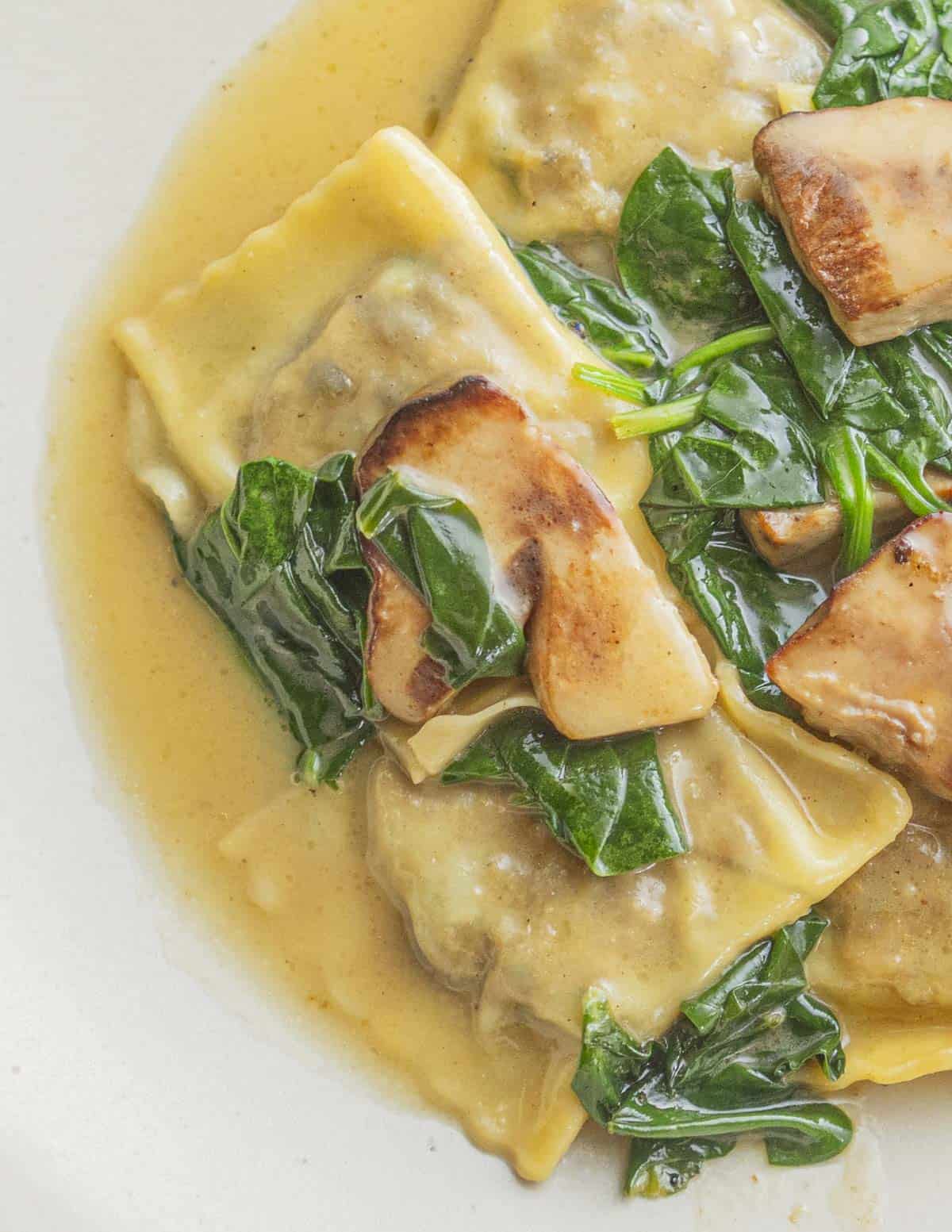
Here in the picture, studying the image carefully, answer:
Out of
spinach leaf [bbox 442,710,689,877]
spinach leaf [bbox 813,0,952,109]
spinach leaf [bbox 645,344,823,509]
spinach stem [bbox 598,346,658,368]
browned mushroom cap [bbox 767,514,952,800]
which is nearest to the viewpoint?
browned mushroom cap [bbox 767,514,952,800]

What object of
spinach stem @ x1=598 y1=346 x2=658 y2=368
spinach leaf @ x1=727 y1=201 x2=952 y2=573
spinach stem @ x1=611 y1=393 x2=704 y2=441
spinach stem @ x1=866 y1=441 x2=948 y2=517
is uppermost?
spinach stem @ x1=598 y1=346 x2=658 y2=368

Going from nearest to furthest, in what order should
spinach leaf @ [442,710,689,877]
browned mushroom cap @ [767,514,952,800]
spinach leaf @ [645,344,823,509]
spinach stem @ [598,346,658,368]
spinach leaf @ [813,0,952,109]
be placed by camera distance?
browned mushroom cap @ [767,514,952,800] → spinach leaf @ [442,710,689,877] → spinach leaf @ [645,344,823,509] → spinach stem @ [598,346,658,368] → spinach leaf @ [813,0,952,109]

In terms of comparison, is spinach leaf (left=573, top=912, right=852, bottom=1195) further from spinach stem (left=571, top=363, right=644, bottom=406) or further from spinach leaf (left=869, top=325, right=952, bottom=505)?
spinach stem (left=571, top=363, right=644, bottom=406)

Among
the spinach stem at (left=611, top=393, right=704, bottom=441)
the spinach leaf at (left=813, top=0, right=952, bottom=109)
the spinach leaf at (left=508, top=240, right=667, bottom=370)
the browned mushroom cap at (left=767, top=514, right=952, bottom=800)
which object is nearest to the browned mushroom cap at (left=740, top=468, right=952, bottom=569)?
the browned mushroom cap at (left=767, top=514, right=952, bottom=800)

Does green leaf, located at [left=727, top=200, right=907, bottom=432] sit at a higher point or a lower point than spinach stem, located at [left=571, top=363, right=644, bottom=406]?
lower

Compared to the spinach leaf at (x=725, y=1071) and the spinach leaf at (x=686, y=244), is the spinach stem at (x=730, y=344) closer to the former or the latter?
the spinach leaf at (x=686, y=244)

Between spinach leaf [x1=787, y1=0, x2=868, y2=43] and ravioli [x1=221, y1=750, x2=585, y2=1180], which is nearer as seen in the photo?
ravioli [x1=221, y1=750, x2=585, y2=1180]

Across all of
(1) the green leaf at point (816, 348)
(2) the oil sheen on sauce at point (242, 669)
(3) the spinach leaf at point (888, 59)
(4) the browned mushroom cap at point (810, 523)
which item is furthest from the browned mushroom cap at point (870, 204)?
(2) the oil sheen on sauce at point (242, 669)

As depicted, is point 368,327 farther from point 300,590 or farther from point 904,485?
point 904,485
